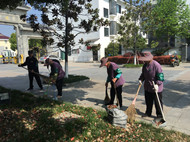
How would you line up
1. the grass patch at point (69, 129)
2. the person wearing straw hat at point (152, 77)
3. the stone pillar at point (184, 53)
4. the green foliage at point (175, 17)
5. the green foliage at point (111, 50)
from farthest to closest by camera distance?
the green foliage at point (111, 50) < the green foliage at point (175, 17) < the stone pillar at point (184, 53) < the person wearing straw hat at point (152, 77) < the grass patch at point (69, 129)

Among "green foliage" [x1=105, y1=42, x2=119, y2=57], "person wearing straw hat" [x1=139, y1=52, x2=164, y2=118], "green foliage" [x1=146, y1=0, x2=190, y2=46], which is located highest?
"green foliage" [x1=146, y1=0, x2=190, y2=46]

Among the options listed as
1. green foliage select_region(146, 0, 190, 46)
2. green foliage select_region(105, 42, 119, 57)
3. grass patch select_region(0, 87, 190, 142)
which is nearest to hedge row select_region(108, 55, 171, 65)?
green foliage select_region(146, 0, 190, 46)

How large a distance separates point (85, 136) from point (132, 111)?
1298 mm

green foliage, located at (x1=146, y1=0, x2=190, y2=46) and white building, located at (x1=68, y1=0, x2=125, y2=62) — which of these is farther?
white building, located at (x1=68, y1=0, x2=125, y2=62)

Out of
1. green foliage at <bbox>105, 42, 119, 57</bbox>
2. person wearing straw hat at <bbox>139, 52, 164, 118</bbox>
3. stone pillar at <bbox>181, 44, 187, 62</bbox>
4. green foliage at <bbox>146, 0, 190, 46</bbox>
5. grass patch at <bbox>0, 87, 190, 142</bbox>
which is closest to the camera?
grass patch at <bbox>0, 87, 190, 142</bbox>

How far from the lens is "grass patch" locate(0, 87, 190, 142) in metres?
3.14

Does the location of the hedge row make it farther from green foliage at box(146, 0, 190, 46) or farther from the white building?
the white building

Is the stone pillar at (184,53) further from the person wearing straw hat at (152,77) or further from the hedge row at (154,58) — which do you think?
the person wearing straw hat at (152,77)

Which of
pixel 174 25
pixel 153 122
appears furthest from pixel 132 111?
pixel 174 25

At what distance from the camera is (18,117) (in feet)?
13.2

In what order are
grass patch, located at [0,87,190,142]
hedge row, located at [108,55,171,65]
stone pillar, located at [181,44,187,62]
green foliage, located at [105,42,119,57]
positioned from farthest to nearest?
green foliage, located at [105,42,119,57]
stone pillar, located at [181,44,187,62]
hedge row, located at [108,55,171,65]
grass patch, located at [0,87,190,142]

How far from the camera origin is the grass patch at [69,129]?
3145 millimetres

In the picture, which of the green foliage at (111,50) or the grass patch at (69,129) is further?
the green foliage at (111,50)

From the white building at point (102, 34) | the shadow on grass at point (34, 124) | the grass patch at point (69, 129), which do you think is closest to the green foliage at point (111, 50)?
the white building at point (102, 34)
